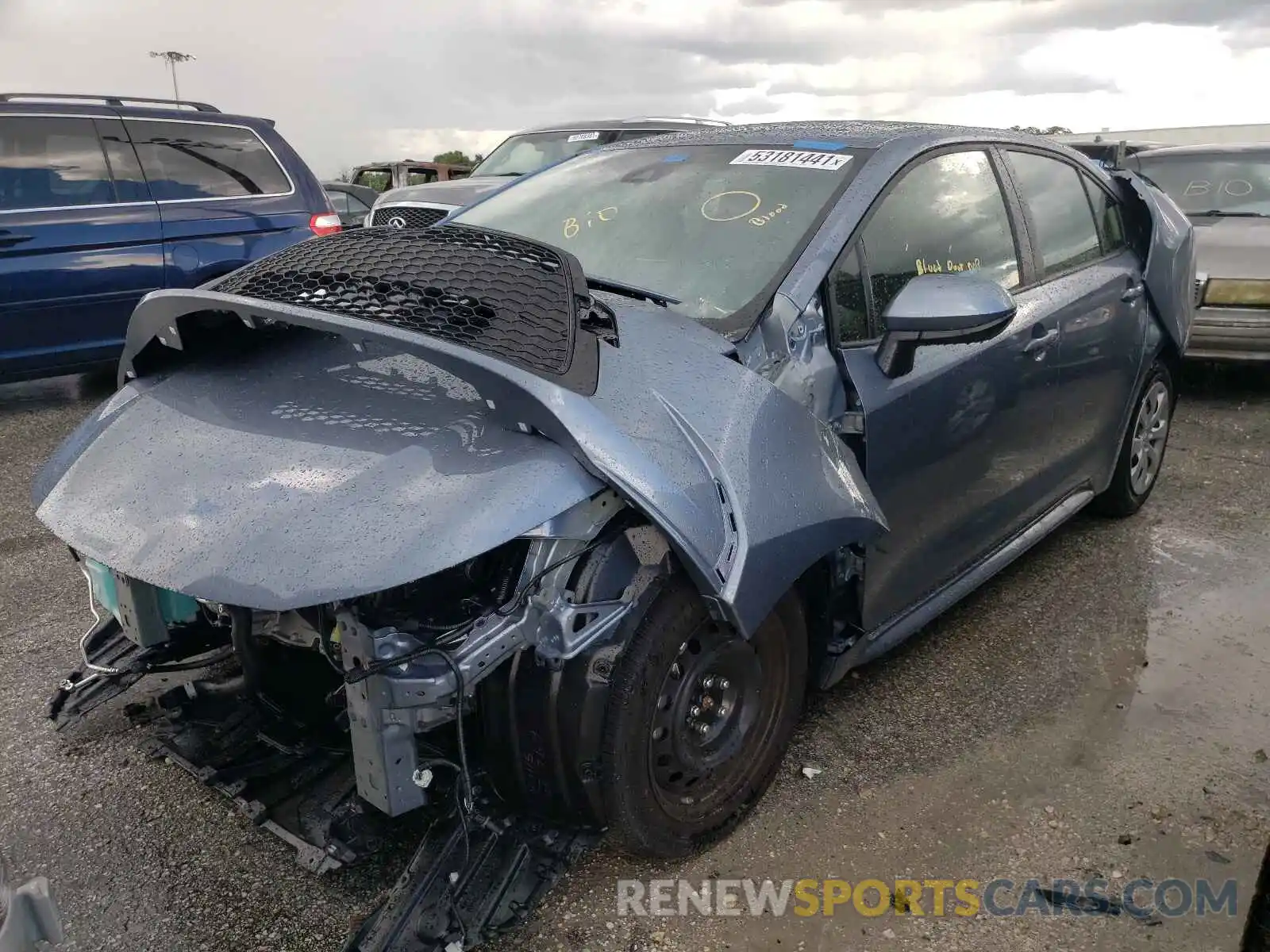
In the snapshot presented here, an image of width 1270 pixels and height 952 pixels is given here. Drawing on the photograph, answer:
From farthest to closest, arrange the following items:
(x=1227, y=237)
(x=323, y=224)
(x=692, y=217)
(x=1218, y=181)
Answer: (x=1218, y=181)
(x=323, y=224)
(x=1227, y=237)
(x=692, y=217)

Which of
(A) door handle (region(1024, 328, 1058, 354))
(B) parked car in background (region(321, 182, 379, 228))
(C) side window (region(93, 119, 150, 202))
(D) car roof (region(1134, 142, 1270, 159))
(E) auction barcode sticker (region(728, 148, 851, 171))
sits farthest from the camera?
(B) parked car in background (region(321, 182, 379, 228))

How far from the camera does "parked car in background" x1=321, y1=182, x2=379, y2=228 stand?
9.14 m

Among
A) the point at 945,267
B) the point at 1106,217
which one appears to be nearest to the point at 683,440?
the point at 945,267

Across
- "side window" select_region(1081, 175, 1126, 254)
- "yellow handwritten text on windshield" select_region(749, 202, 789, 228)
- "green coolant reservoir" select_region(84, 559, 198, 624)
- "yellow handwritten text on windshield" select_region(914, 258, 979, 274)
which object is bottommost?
"green coolant reservoir" select_region(84, 559, 198, 624)

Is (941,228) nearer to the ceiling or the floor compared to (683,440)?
nearer to the ceiling

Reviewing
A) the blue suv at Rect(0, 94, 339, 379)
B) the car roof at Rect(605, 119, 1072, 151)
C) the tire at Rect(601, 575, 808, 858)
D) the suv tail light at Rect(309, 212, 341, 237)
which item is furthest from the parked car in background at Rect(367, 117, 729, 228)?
the tire at Rect(601, 575, 808, 858)

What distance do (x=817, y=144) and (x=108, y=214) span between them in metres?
4.90

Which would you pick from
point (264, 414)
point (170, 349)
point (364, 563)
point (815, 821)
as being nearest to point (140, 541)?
point (264, 414)

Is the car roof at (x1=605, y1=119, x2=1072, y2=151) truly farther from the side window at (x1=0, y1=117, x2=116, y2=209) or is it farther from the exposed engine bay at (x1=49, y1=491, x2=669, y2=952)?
the side window at (x1=0, y1=117, x2=116, y2=209)

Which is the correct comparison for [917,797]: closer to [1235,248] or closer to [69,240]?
[1235,248]

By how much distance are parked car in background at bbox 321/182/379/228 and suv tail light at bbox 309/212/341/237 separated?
1.83m

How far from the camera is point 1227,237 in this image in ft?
21.5

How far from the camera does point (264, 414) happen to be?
2.10 metres

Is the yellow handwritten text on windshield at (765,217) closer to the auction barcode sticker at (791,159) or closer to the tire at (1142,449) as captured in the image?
the auction barcode sticker at (791,159)
